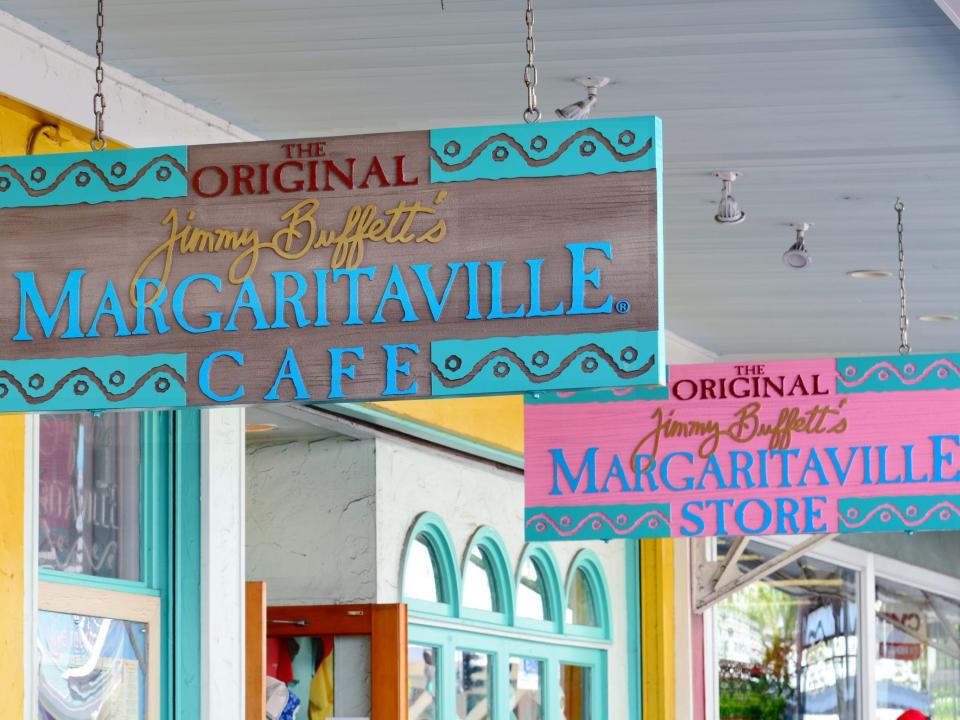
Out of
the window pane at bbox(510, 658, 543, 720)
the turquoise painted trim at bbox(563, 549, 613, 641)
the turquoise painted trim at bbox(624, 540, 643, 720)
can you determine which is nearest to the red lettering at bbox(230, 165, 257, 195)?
the window pane at bbox(510, 658, 543, 720)

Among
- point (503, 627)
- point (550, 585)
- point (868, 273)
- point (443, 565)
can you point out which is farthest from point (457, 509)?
point (868, 273)

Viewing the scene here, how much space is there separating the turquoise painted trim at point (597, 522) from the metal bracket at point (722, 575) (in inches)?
168

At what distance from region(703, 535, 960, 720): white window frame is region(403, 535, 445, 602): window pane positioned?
265 centimetres

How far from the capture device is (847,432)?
5461 millimetres

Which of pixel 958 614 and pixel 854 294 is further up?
pixel 854 294

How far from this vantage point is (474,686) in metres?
8.45

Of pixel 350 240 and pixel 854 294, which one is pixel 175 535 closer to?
pixel 350 240

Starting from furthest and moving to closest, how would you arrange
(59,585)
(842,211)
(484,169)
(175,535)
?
(842,211), (175,535), (59,585), (484,169)

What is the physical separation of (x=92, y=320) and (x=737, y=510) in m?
2.73

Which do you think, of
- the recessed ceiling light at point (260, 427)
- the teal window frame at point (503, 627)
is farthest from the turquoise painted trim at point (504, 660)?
the recessed ceiling light at point (260, 427)

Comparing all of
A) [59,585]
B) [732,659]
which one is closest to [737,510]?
[59,585]

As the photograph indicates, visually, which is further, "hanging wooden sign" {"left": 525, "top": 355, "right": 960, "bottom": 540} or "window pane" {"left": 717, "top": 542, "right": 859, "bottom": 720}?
"window pane" {"left": 717, "top": 542, "right": 859, "bottom": 720}

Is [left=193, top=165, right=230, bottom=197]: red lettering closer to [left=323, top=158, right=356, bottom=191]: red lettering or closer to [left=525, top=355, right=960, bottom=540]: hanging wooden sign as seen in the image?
[left=323, top=158, right=356, bottom=191]: red lettering

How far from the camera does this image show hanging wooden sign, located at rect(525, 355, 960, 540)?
211 inches
